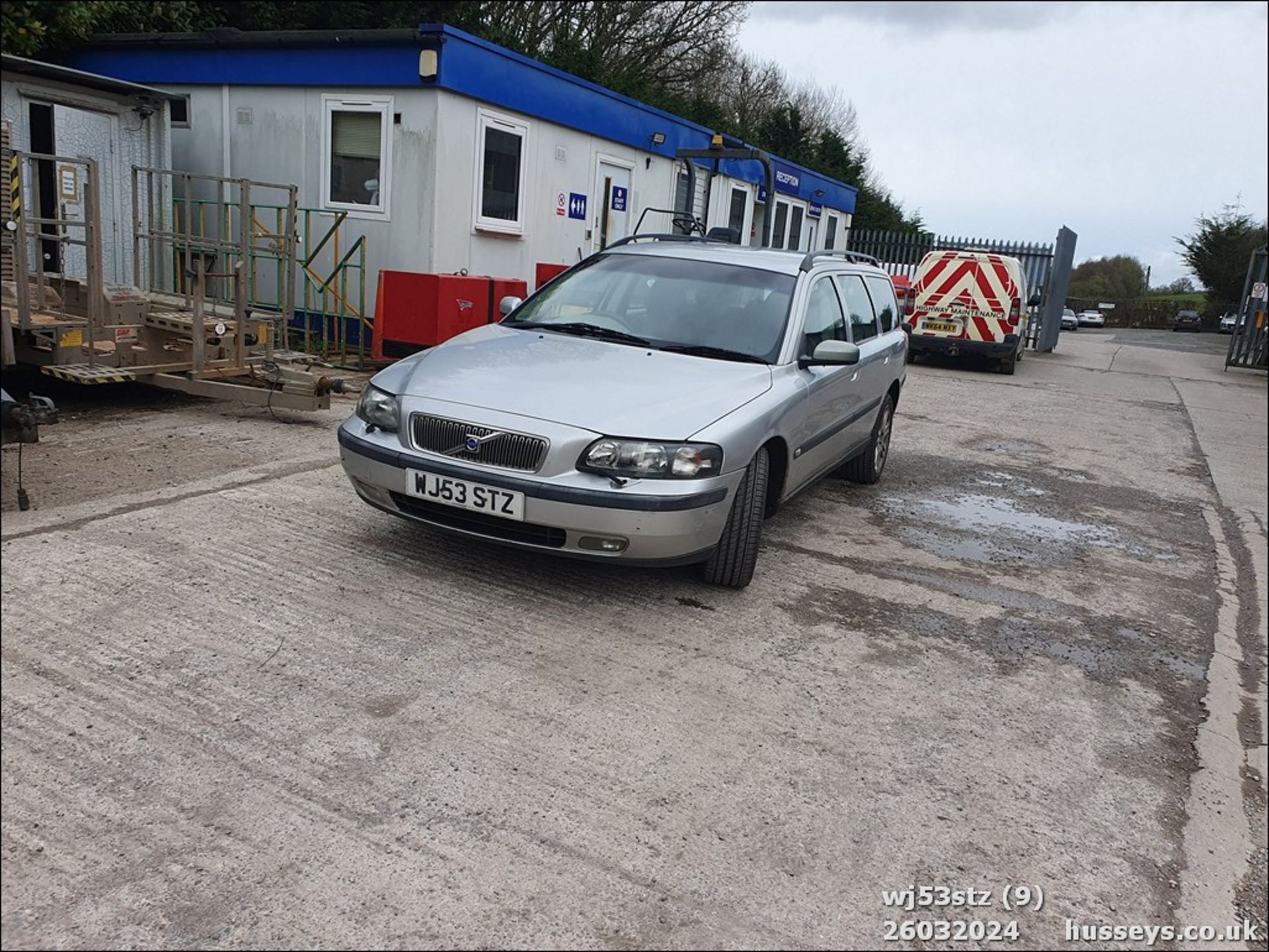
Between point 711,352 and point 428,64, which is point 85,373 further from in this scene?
point 428,64

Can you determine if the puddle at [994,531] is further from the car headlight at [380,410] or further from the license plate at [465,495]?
the car headlight at [380,410]

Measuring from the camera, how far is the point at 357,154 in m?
11.5

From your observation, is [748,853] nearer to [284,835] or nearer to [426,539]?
[284,835]

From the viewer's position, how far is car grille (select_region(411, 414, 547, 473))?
13.6ft

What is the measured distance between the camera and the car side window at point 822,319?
545 cm

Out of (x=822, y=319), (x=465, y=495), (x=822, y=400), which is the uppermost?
(x=822, y=319)

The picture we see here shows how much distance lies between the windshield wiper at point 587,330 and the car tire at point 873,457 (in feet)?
7.92

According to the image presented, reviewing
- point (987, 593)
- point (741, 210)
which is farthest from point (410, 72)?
point (741, 210)

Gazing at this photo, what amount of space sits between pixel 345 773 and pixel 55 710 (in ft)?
3.11

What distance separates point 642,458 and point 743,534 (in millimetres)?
736

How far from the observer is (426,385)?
4.55 meters

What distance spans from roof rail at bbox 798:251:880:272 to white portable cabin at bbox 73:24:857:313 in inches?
219

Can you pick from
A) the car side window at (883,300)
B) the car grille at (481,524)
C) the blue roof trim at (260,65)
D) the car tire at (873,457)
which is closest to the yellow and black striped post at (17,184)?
the car grille at (481,524)

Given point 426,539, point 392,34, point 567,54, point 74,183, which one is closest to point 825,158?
point 567,54
